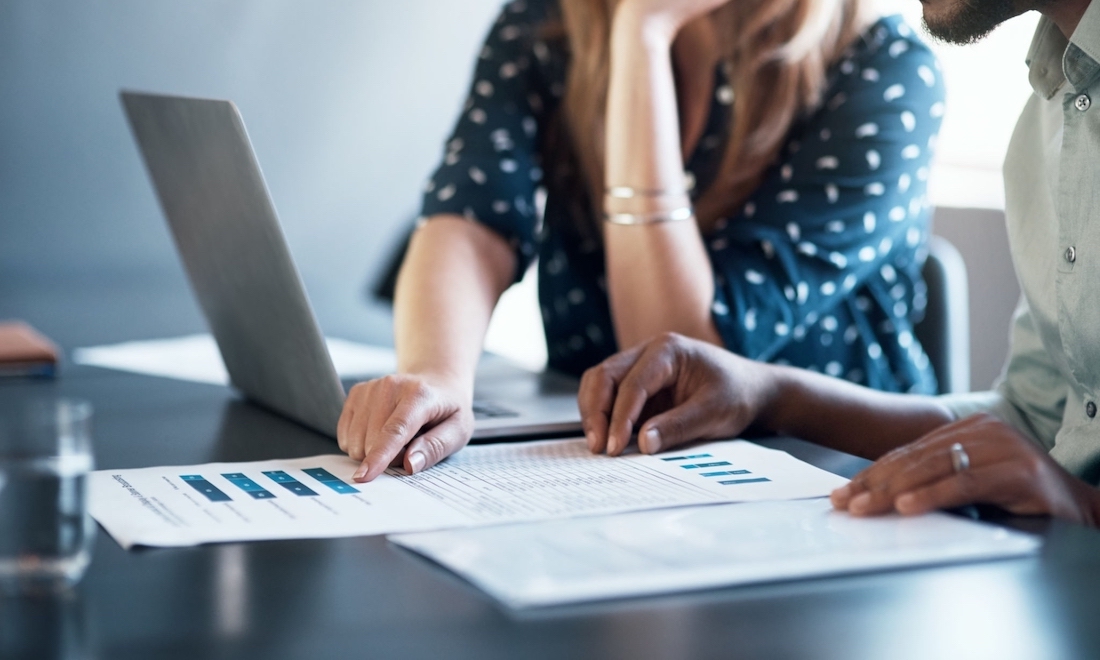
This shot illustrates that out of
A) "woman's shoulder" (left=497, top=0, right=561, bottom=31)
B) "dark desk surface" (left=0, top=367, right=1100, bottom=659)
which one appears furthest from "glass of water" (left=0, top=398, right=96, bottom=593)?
"woman's shoulder" (left=497, top=0, right=561, bottom=31)

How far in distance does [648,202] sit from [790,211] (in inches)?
6.2

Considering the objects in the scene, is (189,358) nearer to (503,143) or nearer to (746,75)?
(503,143)

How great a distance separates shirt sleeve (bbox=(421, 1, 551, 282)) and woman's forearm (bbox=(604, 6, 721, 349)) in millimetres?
138

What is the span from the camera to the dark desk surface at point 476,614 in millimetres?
494

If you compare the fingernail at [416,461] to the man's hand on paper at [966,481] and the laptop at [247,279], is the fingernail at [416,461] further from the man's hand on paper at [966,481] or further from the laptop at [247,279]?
the man's hand on paper at [966,481]

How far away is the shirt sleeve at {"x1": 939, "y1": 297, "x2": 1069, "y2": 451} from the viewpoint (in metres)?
1.08

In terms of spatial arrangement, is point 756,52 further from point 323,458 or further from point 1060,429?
point 323,458

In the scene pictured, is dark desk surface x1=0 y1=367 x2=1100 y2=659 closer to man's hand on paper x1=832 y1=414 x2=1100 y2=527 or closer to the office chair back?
man's hand on paper x1=832 y1=414 x2=1100 y2=527

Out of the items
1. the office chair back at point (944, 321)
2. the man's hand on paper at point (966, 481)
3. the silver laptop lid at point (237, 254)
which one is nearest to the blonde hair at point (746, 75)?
the office chair back at point (944, 321)

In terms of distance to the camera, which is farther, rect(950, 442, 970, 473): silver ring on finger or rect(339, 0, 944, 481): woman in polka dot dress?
rect(339, 0, 944, 481): woman in polka dot dress

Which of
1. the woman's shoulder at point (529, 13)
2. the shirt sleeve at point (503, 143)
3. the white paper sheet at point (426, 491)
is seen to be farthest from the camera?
the woman's shoulder at point (529, 13)

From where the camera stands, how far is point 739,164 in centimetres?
143

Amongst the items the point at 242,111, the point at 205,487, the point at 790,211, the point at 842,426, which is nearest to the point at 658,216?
the point at 790,211

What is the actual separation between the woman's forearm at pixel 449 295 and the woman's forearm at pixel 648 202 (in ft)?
0.49
